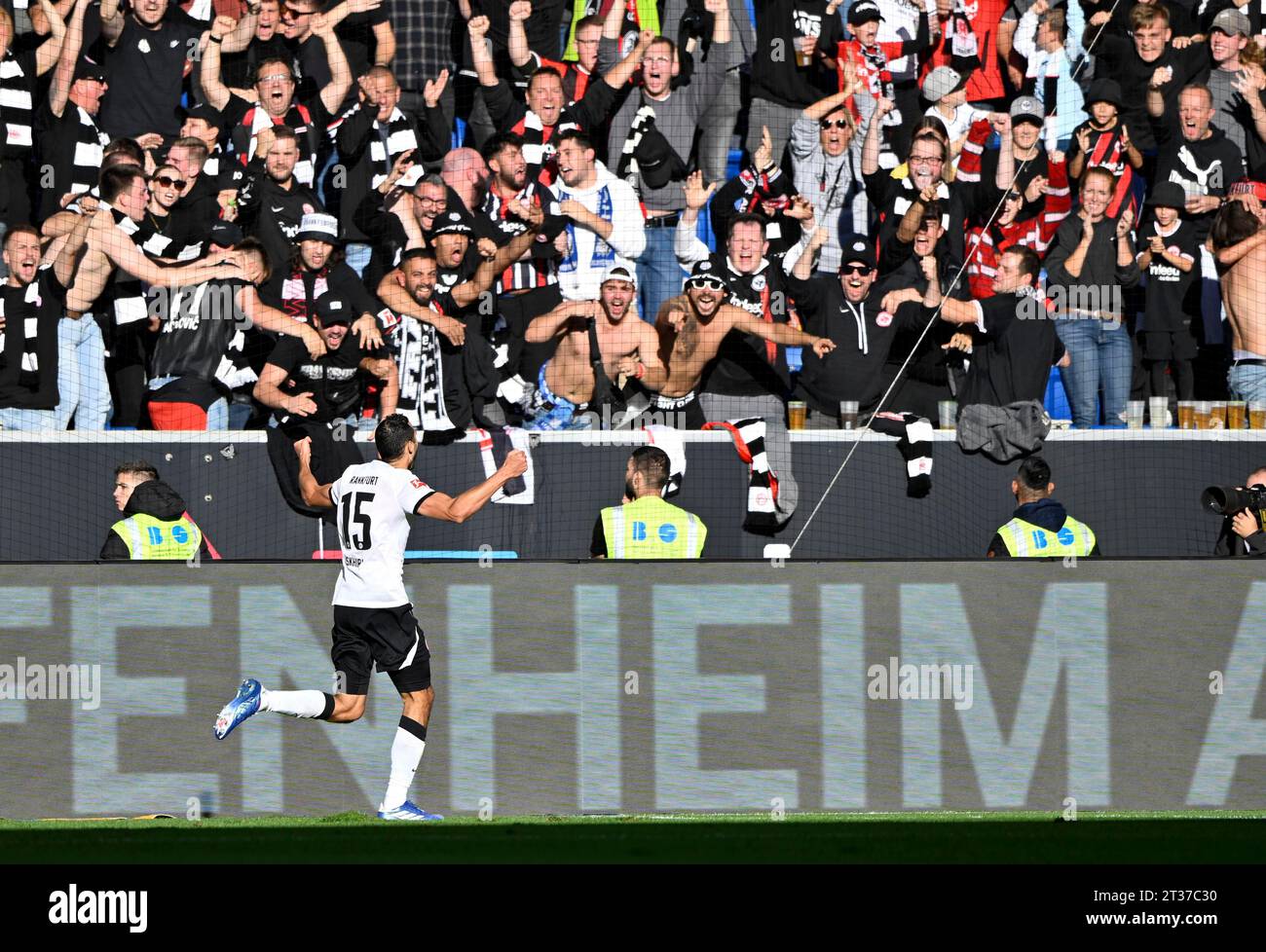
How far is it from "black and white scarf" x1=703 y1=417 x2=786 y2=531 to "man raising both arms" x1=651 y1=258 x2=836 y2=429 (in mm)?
490

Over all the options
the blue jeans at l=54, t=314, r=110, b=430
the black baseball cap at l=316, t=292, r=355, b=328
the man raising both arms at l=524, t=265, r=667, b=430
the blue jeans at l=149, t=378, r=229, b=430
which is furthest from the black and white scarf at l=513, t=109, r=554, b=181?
the blue jeans at l=54, t=314, r=110, b=430

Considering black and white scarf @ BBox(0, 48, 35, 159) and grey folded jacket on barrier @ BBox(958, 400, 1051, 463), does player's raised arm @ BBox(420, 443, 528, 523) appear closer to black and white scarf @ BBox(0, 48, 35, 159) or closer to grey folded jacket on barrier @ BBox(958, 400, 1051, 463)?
grey folded jacket on barrier @ BBox(958, 400, 1051, 463)

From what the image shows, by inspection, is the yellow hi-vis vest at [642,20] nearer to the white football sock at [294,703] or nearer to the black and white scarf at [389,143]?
the black and white scarf at [389,143]

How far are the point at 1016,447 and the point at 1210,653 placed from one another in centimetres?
268

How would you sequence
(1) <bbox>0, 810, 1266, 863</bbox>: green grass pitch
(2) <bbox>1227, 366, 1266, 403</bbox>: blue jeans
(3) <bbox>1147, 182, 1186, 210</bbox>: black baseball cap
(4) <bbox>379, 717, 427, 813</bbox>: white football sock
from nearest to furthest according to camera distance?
(1) <bbox>0, 810, 1266, 863</bbox>: green grass pitch → (4) <bbox>379, 717, 427, 813</bbox>: white football sock → (2) <bbox>1227, 366, 1266, 403</bbox>: blue jeans → (3) <bbox>1147, 182, 1186, 210</bbox>: black baseball cap

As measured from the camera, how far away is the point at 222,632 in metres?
7.49

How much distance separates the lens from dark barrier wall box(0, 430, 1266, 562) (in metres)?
9.69

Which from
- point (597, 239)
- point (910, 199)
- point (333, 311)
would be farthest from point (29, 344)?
point (910, 199)

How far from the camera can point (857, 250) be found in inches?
421

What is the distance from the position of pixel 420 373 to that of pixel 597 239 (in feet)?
4.93

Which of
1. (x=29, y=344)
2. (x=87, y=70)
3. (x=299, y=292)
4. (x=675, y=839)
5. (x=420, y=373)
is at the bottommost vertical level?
(x=675, y=839)

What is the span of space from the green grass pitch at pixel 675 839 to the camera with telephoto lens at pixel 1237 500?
1.81m

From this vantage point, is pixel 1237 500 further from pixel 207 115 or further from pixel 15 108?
pixel 15 108
